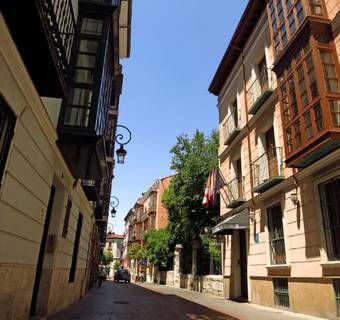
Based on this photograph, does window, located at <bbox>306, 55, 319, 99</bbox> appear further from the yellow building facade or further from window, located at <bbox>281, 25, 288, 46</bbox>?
the yellow building facade

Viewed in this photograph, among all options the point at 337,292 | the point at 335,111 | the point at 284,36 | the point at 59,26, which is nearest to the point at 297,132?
the point at 335,111

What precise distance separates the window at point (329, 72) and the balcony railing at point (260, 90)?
135 inches

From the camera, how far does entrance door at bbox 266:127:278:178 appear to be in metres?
12.1

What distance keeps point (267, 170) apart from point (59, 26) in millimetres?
9104

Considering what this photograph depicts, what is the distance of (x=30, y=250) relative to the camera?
19.8 ft

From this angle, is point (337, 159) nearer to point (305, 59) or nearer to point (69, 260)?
point (305, 59)

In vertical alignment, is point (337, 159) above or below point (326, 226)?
above

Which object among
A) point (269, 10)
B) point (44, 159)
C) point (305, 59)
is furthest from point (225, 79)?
point (44, 159)

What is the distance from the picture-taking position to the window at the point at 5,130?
4465 mm

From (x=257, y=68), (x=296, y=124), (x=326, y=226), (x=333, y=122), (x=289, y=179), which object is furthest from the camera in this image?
(x=257, y=68)

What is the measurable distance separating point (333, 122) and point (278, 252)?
206 inches

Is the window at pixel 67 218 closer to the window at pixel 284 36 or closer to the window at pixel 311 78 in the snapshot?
the window at pixel 311 78

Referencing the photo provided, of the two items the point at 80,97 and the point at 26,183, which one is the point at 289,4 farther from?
the point at 26,183

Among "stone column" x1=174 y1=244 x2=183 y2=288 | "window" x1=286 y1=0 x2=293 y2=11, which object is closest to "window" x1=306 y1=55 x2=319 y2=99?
"window" x1=286 y1=0 x2=293 y2=11
